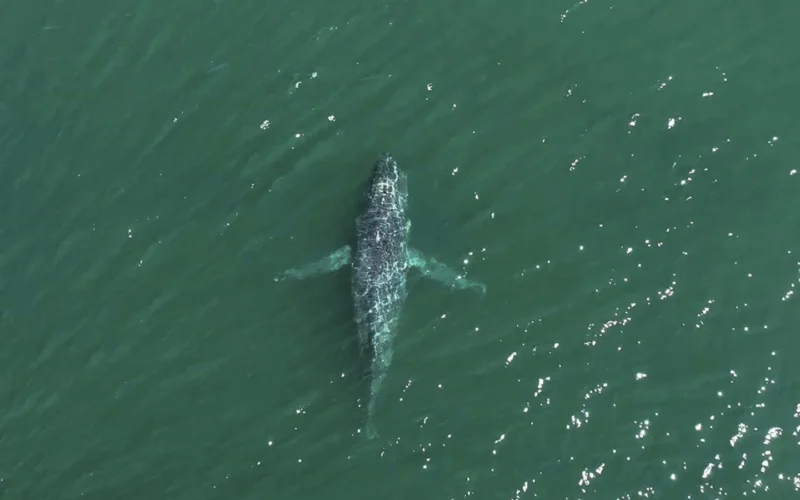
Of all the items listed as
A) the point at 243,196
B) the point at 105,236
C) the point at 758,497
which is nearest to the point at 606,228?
the point at 758,497

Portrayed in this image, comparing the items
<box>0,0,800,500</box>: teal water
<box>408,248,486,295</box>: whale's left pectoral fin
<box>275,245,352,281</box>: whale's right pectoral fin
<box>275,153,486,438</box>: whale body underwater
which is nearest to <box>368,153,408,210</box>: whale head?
<box>275,153,486,438</box>: whale body underwater

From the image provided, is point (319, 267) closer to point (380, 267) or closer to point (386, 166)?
point (380, 267)

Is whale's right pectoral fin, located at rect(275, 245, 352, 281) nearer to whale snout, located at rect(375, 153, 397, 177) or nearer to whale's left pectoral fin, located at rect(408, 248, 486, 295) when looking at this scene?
whale's left pectoral fin, located at rect(408, 248, 486, 295)

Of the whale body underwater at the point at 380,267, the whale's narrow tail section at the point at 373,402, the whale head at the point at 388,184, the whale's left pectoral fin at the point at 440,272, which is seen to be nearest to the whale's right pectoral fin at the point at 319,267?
the whale body underwater at the point at 380,267

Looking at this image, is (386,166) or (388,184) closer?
(388,184)

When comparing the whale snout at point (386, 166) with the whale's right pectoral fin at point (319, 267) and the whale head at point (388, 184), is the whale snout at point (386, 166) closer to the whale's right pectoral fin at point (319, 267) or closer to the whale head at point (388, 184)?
the whale head at point (388, 184)

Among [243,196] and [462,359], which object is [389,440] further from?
[243,196]

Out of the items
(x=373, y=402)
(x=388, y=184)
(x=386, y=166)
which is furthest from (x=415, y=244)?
(x=373, y=402)
